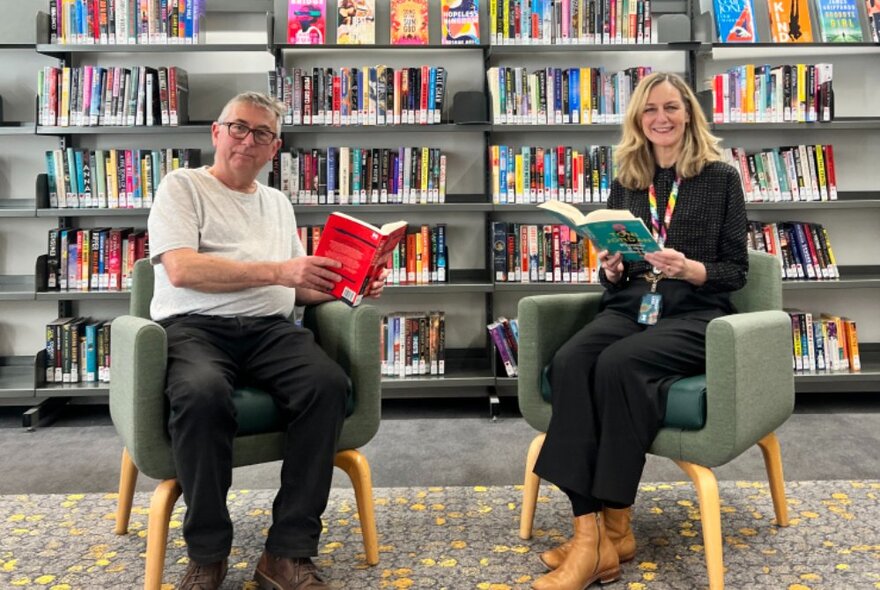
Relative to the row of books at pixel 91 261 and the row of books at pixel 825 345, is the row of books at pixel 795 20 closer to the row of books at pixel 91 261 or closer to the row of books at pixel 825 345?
the row of books at pixel 825 345

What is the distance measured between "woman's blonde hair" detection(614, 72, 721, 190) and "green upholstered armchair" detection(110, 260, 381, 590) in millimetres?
858

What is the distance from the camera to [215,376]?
185 cm

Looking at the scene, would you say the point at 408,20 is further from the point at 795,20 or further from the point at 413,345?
the point at 795,20

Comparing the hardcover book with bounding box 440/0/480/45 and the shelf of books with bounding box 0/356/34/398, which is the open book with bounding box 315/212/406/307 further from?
the shelf of books with bounding box 0/356/34/398

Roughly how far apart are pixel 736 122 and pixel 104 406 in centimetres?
311

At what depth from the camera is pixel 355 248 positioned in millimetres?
2041

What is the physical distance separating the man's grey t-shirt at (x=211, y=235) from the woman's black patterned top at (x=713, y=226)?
100 cm

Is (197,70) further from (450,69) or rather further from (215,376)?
(215,376)

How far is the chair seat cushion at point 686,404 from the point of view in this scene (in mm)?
1893

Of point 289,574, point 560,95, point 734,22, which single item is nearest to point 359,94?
point 560,95

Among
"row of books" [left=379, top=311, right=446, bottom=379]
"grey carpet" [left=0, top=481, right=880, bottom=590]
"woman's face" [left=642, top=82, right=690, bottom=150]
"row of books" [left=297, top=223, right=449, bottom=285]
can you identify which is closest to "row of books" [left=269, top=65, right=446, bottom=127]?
"row of books" [left=297, top=223, right=449, bottom=285]

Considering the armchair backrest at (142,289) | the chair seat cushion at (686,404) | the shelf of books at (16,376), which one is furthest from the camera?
the shelf of books at (16,376)

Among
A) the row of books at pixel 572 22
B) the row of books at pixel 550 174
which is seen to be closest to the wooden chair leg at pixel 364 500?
the row of books at pixel 550 174

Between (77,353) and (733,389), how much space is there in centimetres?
281
